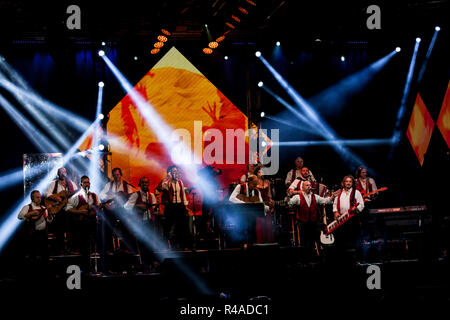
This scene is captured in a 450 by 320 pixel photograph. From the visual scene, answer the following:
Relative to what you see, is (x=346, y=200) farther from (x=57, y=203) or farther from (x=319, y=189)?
(x=57, y=203)

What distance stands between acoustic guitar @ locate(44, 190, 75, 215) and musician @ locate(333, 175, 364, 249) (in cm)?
494

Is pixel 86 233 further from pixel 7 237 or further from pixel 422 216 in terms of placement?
pixel 422 216

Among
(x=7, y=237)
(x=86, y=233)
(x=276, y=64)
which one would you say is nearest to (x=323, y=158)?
(x=276, y=64)

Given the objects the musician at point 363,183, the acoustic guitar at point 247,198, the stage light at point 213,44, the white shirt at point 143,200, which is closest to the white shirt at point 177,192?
the white shirt at point 143,200

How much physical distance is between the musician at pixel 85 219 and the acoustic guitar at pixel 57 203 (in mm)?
149

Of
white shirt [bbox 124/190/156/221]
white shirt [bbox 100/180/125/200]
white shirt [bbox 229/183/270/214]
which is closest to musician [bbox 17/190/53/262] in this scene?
white shirt [bbox 100/180/125/200]

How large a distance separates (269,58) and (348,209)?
4679mm

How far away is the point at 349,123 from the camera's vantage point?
12.5 meters

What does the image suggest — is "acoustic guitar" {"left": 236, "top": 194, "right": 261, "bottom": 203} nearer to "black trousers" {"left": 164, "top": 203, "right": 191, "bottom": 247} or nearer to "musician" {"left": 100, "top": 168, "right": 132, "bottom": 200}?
"black trousers" {"left": 164, "top": 203, "right": 191, "bottom": 247}

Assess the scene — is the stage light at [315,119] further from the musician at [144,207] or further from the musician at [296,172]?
the musician at [144,207]

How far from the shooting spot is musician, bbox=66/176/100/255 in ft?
29.8

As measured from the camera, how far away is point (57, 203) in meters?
9.61

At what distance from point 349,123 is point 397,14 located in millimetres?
2718

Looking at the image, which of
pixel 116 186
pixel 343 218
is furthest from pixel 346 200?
pixel 116 186
